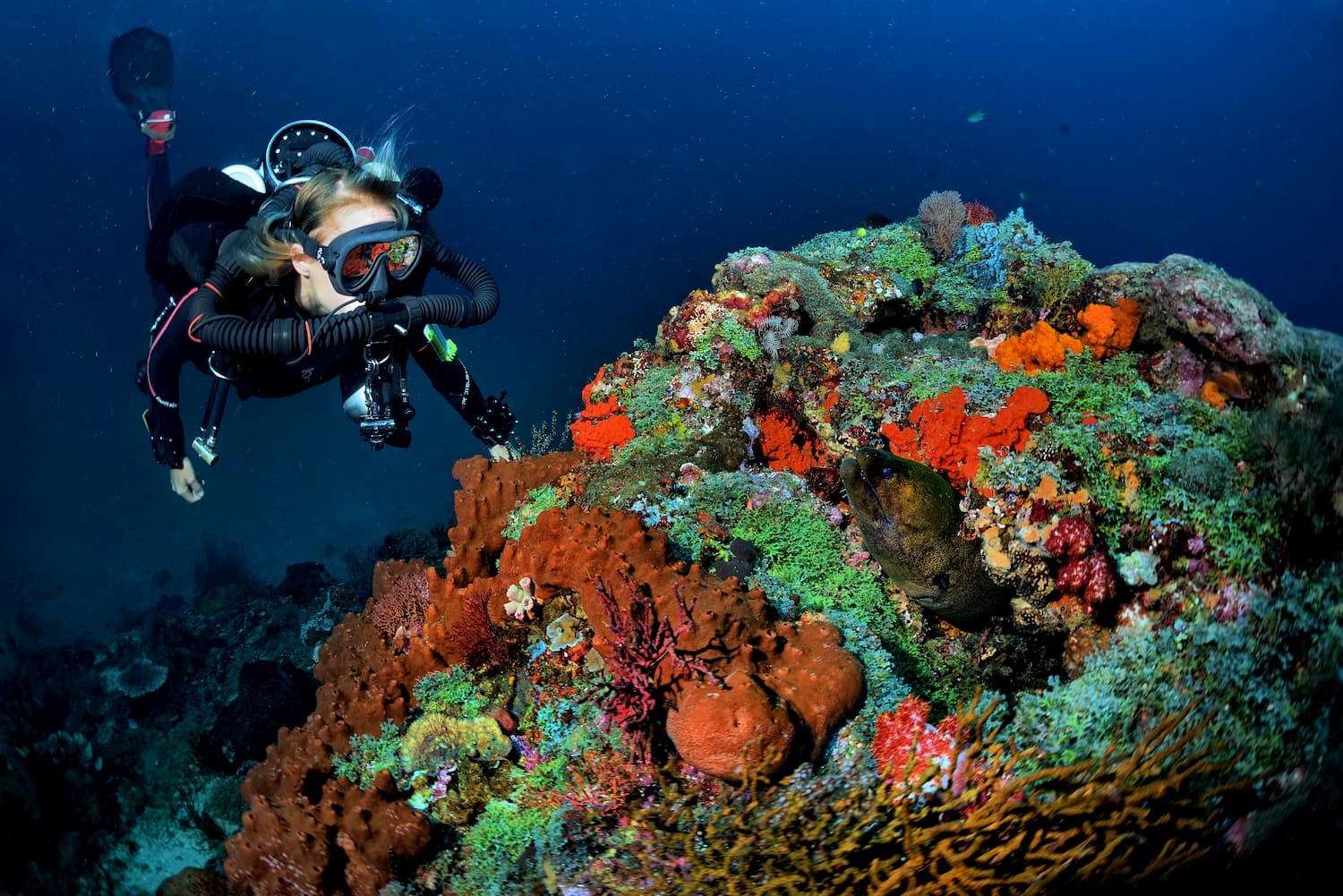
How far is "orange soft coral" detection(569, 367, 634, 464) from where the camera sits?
567 centimetres

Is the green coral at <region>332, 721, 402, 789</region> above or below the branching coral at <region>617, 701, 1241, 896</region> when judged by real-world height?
above

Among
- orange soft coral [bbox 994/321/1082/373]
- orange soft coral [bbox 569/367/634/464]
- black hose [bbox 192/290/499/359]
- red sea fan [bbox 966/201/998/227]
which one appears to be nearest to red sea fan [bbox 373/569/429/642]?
orange soft coral [bbox 569/367/634/464]

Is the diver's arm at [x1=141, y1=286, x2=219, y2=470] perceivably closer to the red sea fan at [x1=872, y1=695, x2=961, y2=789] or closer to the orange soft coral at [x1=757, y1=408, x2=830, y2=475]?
the orange soft coral at [x1=757, y1=408, x2=830, y2=475]

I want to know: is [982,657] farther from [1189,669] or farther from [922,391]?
[922,391]

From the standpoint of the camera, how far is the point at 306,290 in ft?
15.1

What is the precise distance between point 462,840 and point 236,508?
38221 millimetres

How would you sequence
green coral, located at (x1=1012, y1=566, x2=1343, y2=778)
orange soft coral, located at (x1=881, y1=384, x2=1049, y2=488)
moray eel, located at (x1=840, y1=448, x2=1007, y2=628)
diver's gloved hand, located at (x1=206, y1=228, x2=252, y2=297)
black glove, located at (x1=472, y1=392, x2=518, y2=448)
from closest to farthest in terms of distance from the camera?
green coral, located at (x1=1012, y1=566, x2=1343, y2=778) < moray eel, located at (x1=840, y1=448, x2=1007, y2=628) < diver's gloved hand, located at (x1=206, y1=228, x2=252, y2=297) < orange soft coral, located at (x1=881, y1=384, x2=1049, y2=488) < black glove, located at (x1=472, y1=392, x2=518, y2=448)

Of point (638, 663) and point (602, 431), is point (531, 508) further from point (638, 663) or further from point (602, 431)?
point (638, 663)

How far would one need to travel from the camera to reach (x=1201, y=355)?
16.2 ft

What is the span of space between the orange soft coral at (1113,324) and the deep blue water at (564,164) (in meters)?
23.9

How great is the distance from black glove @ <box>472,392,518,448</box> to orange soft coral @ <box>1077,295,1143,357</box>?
5.84 m

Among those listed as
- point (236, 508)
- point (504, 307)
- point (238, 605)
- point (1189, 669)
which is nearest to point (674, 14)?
point (504, 307)

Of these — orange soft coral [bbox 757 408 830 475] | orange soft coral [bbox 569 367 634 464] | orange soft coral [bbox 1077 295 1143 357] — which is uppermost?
orange soft coral [bbox 569 367 634 464]

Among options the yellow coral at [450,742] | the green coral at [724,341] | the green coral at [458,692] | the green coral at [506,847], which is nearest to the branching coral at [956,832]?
the green coral at [506,847]
